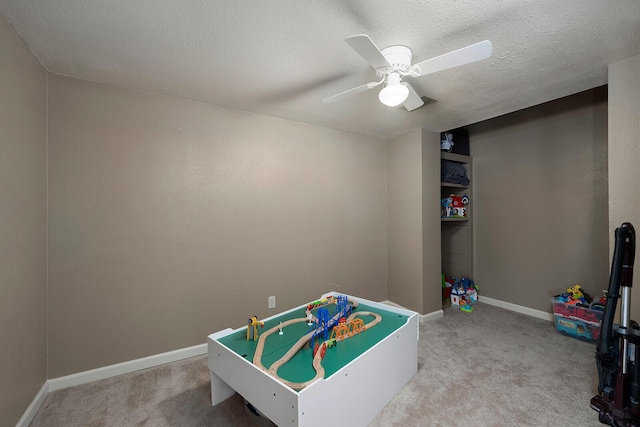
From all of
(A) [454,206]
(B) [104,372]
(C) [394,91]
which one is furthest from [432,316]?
(B) [104,372]

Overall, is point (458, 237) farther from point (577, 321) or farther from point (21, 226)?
point (21, 226)

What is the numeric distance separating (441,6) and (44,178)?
8.67 ft

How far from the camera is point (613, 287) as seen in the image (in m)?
1.57

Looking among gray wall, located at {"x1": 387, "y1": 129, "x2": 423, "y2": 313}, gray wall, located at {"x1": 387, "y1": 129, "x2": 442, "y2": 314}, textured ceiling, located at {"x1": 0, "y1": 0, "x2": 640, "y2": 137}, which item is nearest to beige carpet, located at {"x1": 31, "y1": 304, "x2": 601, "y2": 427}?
gray wall, located at {"x1": 387, "y1": 129, "x2": 442, "y2": 314}

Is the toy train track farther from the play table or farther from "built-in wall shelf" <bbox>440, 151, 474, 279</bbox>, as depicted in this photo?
"built-in wall shelf" <bbox>440, 151, 474, 279</bbox>

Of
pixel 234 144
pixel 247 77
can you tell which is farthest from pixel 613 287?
pixel 234 144

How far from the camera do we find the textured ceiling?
1.31 m

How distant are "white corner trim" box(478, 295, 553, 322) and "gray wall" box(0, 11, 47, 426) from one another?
4471 mm

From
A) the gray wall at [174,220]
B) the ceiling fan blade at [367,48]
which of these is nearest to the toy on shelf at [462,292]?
the gray wall at [174,220]

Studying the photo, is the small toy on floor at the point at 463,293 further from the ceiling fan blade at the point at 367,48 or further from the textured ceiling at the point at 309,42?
the ceiling fan blade at the point at 367,48

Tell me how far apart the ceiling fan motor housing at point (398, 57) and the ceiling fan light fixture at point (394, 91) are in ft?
0.14

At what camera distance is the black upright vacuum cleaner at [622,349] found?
150 cm

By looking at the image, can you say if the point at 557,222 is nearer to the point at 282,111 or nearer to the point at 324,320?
the point at 324,320

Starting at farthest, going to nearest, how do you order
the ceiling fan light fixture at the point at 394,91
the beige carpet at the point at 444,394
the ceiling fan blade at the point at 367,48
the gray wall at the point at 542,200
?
the gray wall at the point at 542,200 < the beige carpet at the point at 444,394 < the ceiling fan light fixture at the point at 394,91 < the ceiling fan blade at the point at 367,48
